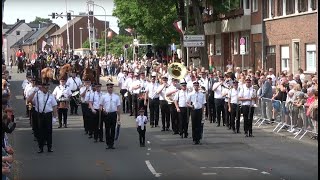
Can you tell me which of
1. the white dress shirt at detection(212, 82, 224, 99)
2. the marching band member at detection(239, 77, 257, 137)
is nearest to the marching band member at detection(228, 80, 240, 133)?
the marching band member at detection(239, 77, 257, 137)

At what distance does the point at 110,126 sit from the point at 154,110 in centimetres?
584

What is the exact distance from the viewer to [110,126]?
1873 cm

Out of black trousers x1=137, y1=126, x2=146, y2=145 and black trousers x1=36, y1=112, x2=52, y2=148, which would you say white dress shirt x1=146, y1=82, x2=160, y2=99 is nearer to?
black trousers x1=137, y1=126, x2=146, y2=145

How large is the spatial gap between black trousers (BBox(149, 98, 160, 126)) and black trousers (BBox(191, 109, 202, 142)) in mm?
4621

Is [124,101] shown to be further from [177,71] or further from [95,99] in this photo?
[95,99]

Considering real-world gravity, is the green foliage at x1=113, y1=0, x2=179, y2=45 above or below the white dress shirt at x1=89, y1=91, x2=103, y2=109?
above

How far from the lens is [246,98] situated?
2155cm

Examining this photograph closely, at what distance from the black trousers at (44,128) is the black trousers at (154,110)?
6.91 m

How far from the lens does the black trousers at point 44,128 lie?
17891 mm

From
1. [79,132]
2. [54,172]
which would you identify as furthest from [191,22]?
[54,172]

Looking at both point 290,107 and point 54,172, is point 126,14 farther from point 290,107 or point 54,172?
point 54,172

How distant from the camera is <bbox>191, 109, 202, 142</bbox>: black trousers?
63.8 ft

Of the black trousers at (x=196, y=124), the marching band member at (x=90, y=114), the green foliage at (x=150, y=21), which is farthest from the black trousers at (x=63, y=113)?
the green foliage at (x=150, y=21)

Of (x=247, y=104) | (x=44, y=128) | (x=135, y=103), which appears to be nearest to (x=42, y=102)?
(x=44, y=128)
